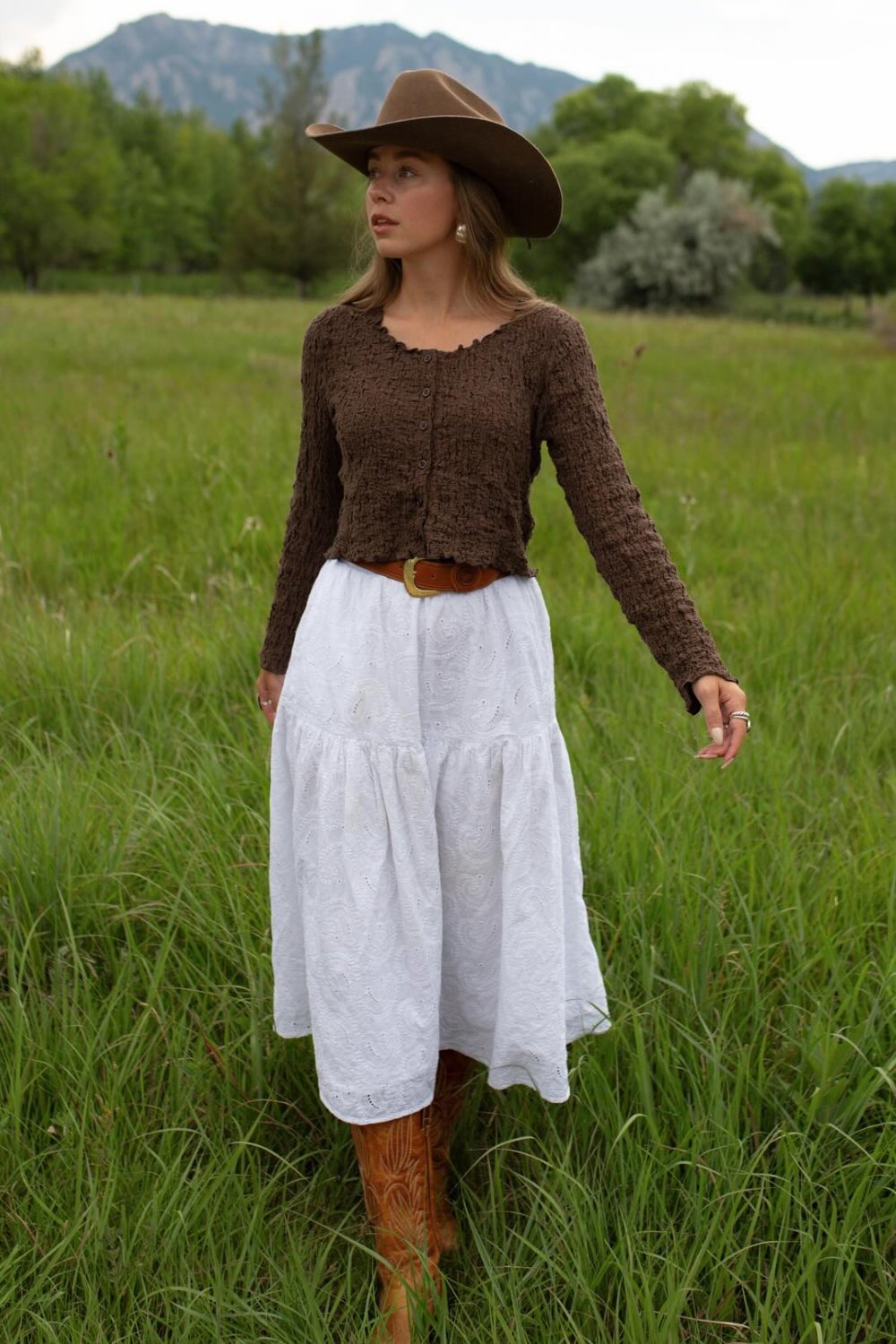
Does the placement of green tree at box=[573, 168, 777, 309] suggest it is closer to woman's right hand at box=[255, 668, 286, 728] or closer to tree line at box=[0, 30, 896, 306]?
tree line at box=[0, 30, 896, 306]

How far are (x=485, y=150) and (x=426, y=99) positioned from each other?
0.38ft

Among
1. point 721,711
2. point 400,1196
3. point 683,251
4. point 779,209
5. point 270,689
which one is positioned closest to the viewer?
point 721,711

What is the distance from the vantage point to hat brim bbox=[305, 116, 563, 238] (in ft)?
5.32

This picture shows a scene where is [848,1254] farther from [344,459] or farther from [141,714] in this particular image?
[141,714]

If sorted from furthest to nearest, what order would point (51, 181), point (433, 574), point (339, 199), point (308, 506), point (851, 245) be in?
point (851, 245) < point (51, 181) < point (339, 199) < point (308, 506) < point (433, 574)

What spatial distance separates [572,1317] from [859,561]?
343 centimetres

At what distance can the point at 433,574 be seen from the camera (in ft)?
5.60

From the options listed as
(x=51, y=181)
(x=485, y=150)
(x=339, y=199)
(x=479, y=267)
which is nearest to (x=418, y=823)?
(x=479, y=267)

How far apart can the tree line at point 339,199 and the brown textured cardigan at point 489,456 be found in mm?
30190

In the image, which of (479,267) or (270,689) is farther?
(270,689)

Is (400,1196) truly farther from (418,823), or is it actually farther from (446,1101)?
(418,823)

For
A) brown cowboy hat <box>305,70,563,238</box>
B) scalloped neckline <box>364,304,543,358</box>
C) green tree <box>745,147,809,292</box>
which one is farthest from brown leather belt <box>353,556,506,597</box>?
green tree <box>745,147,809,292</box>

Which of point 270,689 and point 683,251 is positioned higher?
point 683,251

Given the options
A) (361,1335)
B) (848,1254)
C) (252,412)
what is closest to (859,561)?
(848,1254)
